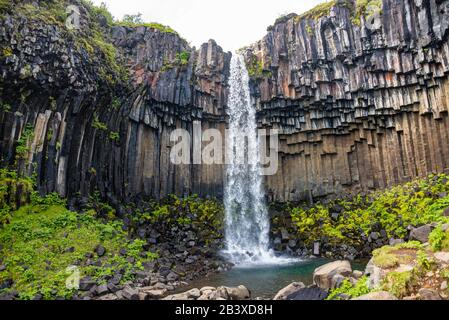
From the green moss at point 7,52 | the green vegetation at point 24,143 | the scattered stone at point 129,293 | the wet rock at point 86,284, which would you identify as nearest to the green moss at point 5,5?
the green moss at point 7,52

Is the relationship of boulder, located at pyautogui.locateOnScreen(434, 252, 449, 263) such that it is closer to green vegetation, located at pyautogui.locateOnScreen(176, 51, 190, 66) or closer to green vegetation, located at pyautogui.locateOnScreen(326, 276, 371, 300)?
green vegetation, located at pyautogui.locateOnScreen(326, 276, 371, 300)

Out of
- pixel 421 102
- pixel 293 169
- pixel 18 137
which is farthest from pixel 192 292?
pixel 421 102

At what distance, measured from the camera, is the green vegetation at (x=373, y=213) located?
66.6ft

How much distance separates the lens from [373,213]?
75.4ft

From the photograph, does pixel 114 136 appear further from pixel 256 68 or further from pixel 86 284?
pixel 256 68

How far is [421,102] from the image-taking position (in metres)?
22.8

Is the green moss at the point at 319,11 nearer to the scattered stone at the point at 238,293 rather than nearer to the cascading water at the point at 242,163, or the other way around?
the cascading water at the point at 242,163

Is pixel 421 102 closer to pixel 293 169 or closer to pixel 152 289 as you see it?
pixel 293 169

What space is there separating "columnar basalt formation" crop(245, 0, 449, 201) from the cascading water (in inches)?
44.6

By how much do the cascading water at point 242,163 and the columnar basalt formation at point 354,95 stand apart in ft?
3.72

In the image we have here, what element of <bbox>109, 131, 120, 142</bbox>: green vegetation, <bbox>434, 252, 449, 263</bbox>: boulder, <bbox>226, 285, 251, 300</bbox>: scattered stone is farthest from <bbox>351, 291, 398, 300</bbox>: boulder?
<bbox>109, 131, 120, 142</bbox>: green vegetation

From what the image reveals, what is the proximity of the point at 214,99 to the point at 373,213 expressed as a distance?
14838 millimetres

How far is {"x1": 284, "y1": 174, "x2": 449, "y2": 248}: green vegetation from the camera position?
2030 centimetres

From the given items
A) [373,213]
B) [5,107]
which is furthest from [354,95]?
[5,107]
